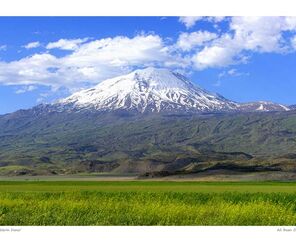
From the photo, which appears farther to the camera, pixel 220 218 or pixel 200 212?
pixel 200 212

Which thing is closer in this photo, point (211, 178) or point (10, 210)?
point (10, 210)

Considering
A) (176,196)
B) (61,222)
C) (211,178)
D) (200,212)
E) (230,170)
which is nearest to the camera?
(61,222)

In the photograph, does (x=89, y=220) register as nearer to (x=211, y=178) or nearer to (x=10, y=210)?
(x=10, y=210)

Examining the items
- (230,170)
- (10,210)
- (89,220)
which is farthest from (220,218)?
(230,170)

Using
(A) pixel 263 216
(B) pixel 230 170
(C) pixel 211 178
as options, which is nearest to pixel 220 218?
(A) pixel 263 216
